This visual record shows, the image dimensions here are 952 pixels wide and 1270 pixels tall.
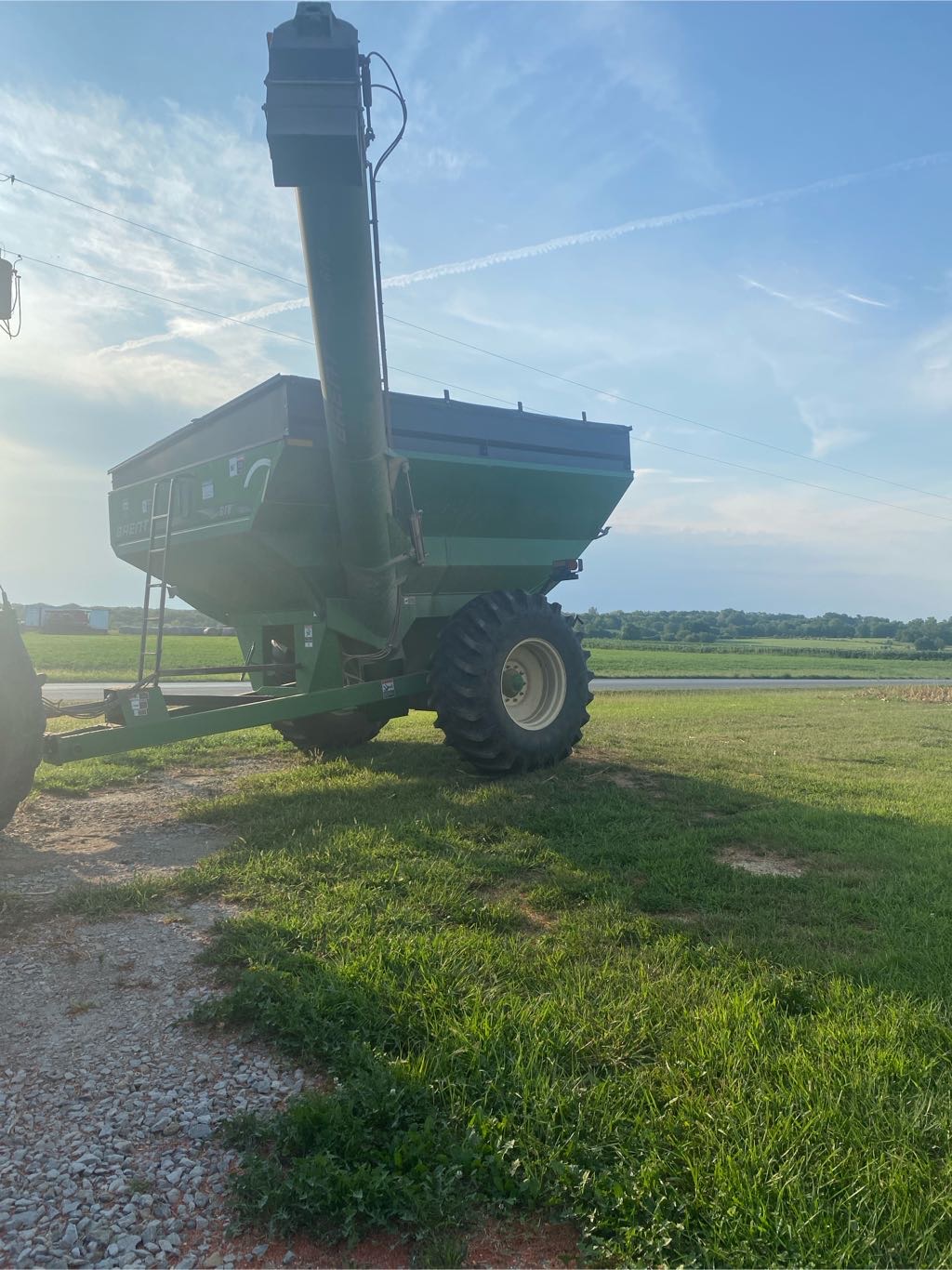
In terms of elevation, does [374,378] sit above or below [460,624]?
above

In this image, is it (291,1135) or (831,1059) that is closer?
(291,1135)

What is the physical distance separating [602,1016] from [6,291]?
5444 mm

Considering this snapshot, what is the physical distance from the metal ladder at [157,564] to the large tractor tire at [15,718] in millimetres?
1164

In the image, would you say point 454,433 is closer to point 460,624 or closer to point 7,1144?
point 460,624

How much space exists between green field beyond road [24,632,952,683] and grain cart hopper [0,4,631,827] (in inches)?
586

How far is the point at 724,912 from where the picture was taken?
4672mm

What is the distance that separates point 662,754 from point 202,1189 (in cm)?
782

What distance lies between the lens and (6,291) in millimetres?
5516

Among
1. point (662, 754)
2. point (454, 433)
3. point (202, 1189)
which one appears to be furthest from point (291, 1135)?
point (662, 754)

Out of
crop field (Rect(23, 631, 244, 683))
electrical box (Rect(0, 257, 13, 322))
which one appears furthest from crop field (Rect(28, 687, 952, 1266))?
crop field (Rect(23, 631, 244, 683))

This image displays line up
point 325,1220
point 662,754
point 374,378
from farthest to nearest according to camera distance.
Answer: point 662,754 → point 374,378 → point 325,1220

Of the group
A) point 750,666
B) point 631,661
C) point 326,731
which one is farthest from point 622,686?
point 750,666

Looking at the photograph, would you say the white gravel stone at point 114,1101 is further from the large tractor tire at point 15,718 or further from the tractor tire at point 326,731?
the tractor tire at point 326,731

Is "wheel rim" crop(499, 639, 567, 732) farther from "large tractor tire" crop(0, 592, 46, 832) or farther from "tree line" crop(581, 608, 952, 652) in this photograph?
"tree line" crop(581, 608, 952, 652)
